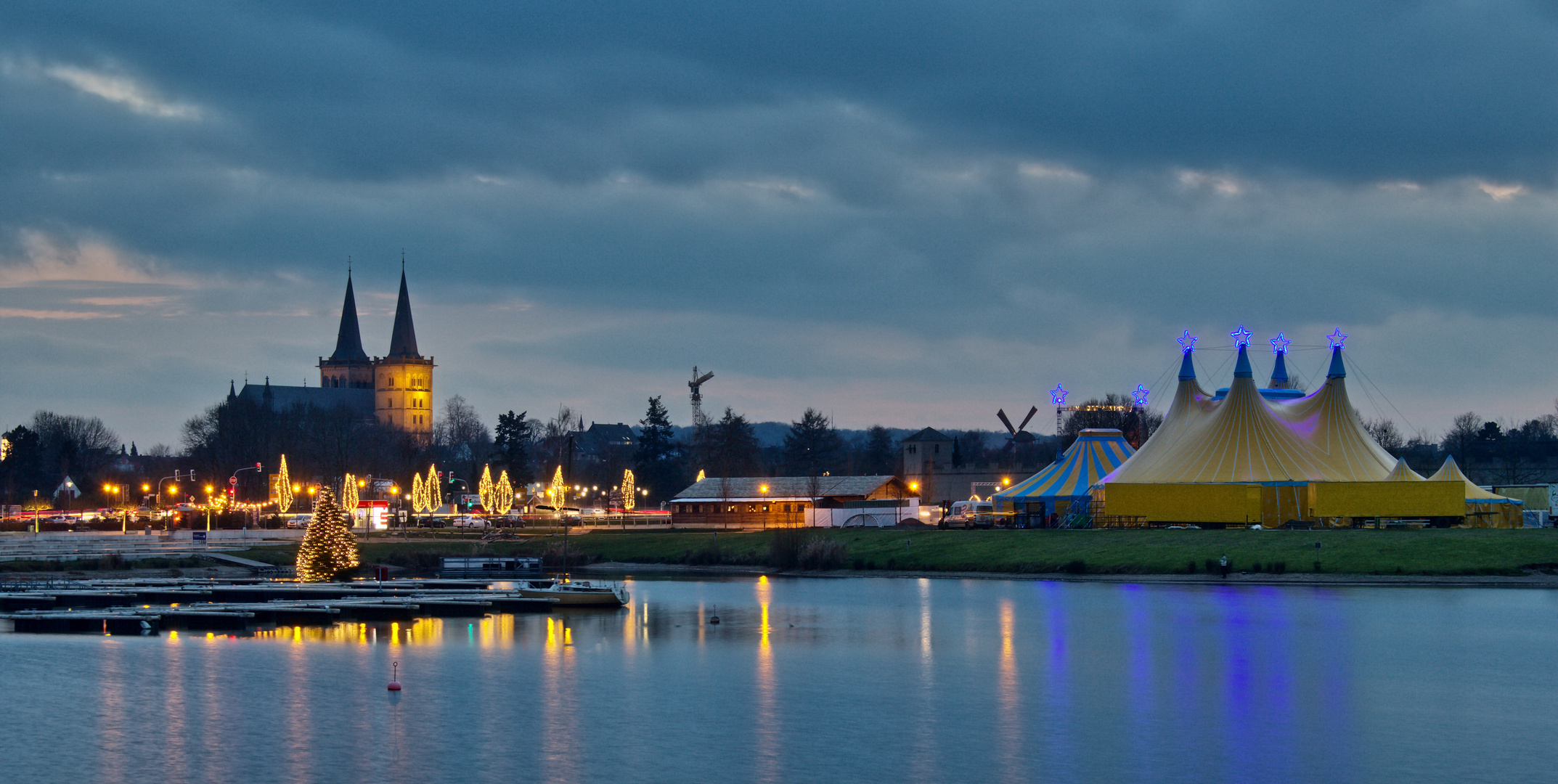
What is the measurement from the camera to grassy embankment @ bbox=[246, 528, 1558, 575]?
51.7 meters

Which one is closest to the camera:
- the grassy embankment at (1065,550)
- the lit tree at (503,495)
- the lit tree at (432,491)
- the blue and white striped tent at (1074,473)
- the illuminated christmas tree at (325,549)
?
the grassy embankment at (1065,550)

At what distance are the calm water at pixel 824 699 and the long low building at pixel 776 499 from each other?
40.3m

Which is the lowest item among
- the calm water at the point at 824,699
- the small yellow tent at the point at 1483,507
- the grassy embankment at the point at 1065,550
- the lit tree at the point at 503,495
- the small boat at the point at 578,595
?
the calm water at the point at 824,699

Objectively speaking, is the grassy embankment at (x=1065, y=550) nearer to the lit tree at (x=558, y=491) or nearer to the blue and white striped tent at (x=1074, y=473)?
the blue and white striped tent at (x=1074, y=473)

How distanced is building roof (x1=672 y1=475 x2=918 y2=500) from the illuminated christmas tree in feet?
120

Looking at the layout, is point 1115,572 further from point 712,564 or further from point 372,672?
point 372,672

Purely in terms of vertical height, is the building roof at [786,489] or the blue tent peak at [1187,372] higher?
the blue tent peak at [1187,372]

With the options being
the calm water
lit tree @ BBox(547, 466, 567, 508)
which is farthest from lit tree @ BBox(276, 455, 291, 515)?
the calm water

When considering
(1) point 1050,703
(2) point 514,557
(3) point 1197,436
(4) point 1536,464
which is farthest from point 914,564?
(4) point 1536,464

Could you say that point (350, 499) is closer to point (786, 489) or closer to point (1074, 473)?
point (786, 489)

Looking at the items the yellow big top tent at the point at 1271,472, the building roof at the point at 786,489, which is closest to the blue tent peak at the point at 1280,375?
the yellow big top tent at the point at 1271,472

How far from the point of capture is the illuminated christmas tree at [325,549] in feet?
179

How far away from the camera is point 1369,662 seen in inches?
1252

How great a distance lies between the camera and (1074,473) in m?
71.8
